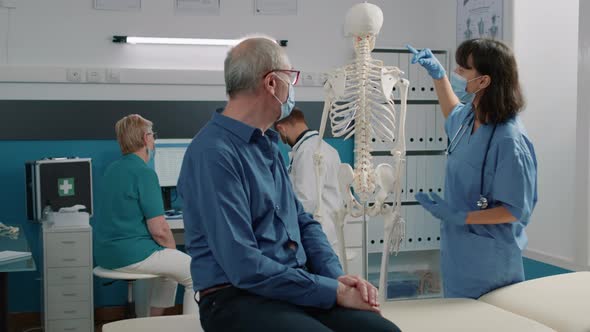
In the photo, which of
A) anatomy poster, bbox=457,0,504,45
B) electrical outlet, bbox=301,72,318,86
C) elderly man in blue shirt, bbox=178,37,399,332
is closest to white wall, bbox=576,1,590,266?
anatomy poster, bbox=457,0,504,45

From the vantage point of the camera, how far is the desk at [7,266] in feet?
9.26

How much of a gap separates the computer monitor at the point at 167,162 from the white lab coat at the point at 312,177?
1095 mm

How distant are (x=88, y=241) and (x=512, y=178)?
7.69 ft

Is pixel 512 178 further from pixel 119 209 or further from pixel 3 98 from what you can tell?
pixel 3 98

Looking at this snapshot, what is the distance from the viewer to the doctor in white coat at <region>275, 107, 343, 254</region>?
3.62 meters

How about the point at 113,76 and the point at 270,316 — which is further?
the point at 113,76

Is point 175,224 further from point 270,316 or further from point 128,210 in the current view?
point 270,316

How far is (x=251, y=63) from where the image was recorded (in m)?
1.87

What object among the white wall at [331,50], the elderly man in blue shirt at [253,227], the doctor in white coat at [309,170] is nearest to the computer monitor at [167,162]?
the white wall at [331,50]

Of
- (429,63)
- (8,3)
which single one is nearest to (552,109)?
(429,63)

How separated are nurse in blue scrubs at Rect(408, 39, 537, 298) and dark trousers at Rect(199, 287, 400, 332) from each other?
901mm

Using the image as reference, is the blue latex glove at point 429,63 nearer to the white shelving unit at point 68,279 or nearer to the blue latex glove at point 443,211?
the blue latex glove at point 443,211

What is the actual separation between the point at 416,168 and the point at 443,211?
7.64ft

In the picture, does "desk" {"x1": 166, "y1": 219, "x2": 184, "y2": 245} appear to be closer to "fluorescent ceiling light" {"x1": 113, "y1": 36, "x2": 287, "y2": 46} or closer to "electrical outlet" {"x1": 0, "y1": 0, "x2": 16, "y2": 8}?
"fluorescent ceiling light" {"x1": 113, "y1": 36, "x2": 287, "y2": 46}
